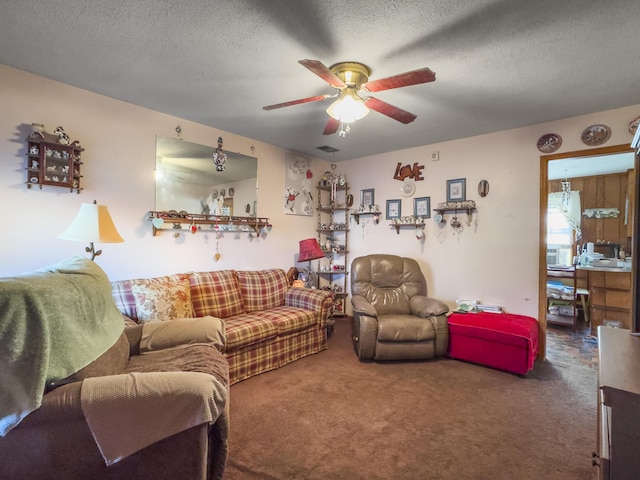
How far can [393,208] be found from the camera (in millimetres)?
4270

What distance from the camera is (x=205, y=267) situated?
11.1 ft

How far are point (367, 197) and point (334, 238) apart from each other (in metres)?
0.83

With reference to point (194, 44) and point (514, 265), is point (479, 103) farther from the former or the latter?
point (194, 44)

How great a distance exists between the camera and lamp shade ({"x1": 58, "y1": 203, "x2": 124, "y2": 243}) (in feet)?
6.93

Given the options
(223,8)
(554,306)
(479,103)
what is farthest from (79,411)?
(554,306)

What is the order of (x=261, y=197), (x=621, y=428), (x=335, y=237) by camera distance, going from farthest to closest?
(x=335, y=237), (x=261, y=197), (x=621, y=428)

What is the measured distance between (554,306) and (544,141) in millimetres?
2620

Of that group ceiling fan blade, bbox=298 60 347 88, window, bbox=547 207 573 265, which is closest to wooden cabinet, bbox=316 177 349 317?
ceiling fan blade, bbox=298 60 347 88

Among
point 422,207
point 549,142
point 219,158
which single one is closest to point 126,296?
point 219,158

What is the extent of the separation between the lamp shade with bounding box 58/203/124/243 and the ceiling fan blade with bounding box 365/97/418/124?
79.2 inches

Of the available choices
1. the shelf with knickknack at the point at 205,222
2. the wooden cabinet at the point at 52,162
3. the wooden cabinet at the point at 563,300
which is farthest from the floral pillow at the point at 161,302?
the wooden cabinet at the point at 563,300

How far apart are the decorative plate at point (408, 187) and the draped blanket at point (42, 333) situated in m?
3.54

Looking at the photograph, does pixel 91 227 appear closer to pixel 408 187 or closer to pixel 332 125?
pixel 332 125

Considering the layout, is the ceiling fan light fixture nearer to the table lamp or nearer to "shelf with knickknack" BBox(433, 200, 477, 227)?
the table lamp
